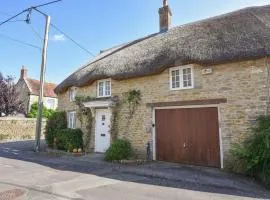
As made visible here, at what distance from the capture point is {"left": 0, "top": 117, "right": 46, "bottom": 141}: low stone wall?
22336mm

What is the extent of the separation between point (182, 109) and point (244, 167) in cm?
337

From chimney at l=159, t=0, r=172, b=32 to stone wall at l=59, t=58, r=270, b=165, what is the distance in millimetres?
6178

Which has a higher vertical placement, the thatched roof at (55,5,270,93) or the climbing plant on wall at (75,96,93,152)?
the thatched roof at (55,5,270,93)

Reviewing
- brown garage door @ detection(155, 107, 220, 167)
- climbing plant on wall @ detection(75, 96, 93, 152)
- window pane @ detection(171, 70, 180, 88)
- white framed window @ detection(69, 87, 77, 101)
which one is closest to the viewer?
brown garage door @ detection(155, 107, 220, 167)

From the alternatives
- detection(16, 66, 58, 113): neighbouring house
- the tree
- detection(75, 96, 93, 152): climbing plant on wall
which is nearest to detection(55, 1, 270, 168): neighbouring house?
detection(75, 96, 93, 152): climbing plant on wall

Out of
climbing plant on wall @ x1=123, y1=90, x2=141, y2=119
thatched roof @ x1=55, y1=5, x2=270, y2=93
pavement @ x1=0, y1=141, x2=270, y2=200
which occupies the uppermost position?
thatched roof @ x1=55, y1=5, x2=270, y2=93

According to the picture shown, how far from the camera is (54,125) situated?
16.0 m

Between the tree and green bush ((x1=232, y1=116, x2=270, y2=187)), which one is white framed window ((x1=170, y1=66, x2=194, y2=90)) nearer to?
green bush ((x1=232, y1=116, x2=270, y2=187))

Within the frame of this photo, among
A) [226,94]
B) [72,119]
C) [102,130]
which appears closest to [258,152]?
[226,94]

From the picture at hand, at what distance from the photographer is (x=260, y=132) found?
793cm

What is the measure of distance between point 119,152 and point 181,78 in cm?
426

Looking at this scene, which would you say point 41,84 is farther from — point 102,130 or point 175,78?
point 175,78

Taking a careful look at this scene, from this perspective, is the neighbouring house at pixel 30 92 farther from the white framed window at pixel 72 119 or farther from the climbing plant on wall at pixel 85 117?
the climbing plant on wall at pixel 85 117

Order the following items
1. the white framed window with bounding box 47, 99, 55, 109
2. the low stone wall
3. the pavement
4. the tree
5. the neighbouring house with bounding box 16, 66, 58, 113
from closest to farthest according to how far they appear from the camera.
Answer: the pavement
the low stone wall
the tree
the neighbouring house with bounding box 16, 66, 58, 113
the white framed window with bounding box 47, 99, 55, 109
